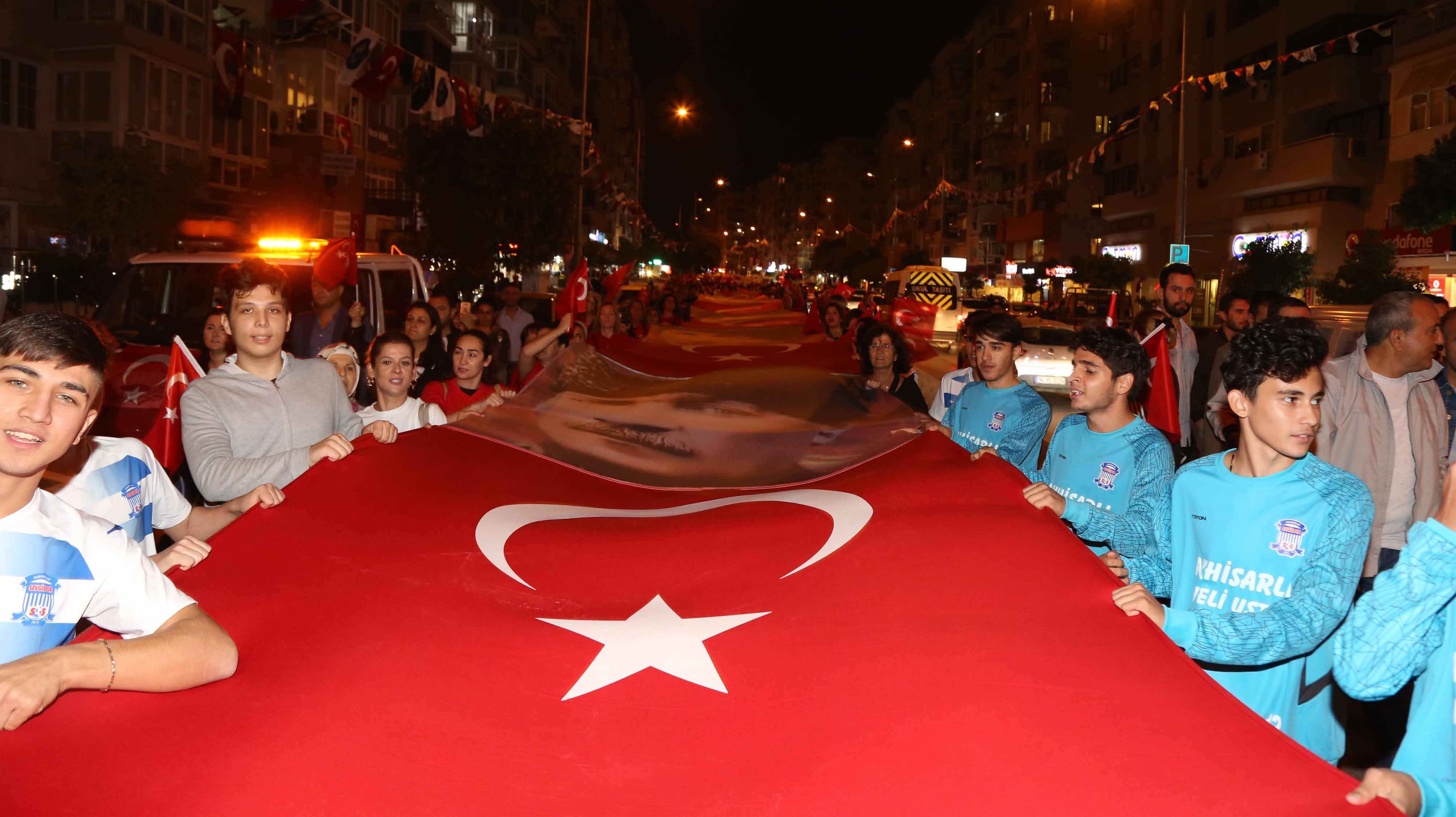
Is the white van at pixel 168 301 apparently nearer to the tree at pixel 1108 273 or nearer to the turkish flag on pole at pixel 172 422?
the turkish flag on pole at pixel 172 422

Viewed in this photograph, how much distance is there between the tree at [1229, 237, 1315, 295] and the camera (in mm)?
36156

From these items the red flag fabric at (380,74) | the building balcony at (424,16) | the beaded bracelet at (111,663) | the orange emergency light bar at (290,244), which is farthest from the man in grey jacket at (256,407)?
the building balcony at (424,16)

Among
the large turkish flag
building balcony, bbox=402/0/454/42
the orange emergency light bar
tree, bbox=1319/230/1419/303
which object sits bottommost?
the large turkish flag

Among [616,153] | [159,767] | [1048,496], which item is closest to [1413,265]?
[1048,496]

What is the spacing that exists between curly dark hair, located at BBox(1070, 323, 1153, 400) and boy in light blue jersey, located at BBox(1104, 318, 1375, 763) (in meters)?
1.06

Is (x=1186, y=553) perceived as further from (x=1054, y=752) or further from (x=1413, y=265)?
(x=1413, y=265)

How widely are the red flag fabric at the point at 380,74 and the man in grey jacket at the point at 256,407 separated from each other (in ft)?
43.5

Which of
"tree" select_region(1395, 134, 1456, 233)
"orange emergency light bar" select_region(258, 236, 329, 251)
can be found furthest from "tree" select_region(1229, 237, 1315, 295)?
"orange emergency light bar" select_region(258, 236, 329, 251)

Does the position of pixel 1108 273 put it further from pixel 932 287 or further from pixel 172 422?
pixel 172 422

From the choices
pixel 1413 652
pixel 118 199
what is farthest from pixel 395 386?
pixel 118 199

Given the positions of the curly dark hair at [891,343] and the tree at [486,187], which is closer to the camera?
the curly dark hair at [891,343]

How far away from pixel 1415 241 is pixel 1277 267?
16.4 ft

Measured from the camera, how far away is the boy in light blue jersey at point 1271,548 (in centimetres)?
344

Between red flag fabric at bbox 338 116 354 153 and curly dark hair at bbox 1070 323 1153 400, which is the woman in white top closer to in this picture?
curly dark hair at bbox 1070 323 1153 400
